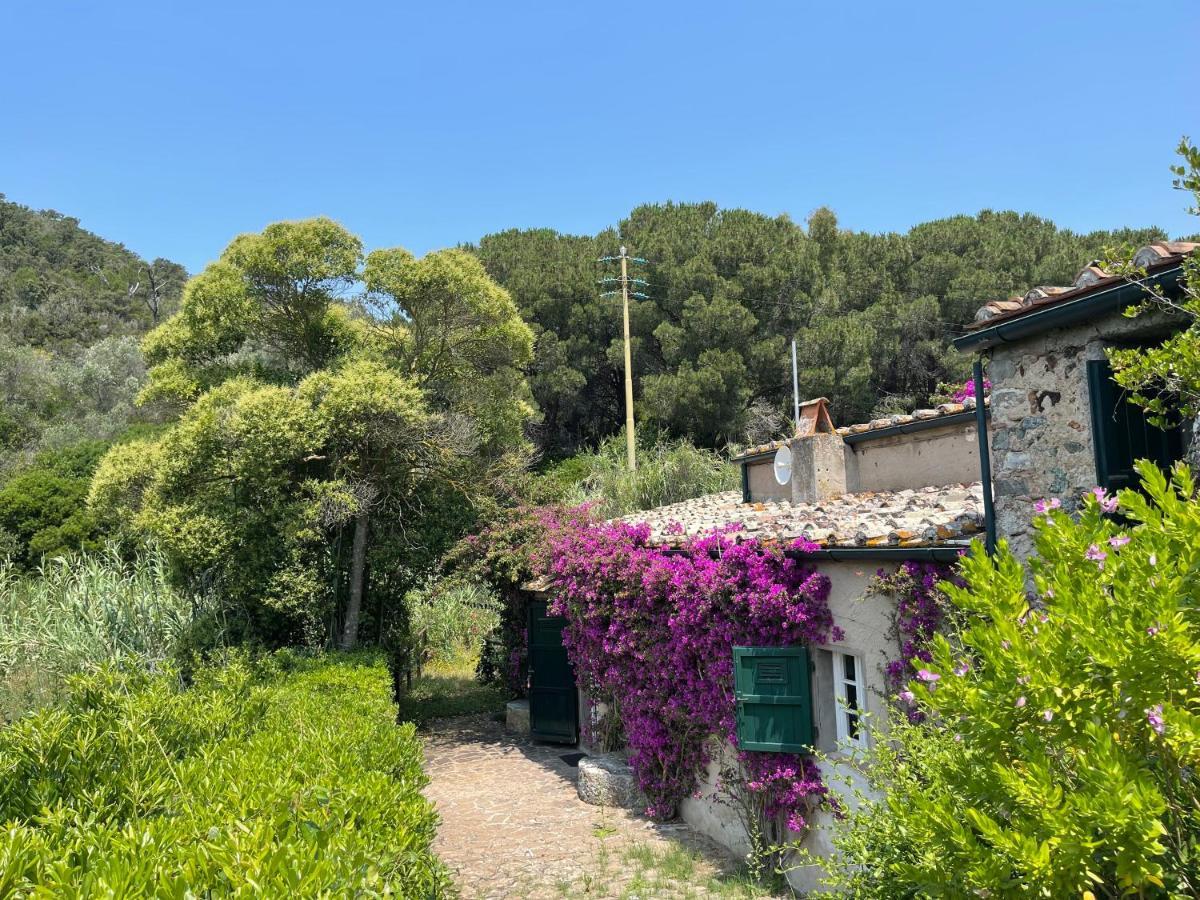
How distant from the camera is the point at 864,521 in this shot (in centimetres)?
713

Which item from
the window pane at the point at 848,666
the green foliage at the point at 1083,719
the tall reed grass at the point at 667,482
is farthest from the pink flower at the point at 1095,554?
the tall reed grass at the point at 667,482

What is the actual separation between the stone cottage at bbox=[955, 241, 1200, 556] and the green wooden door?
311 inches

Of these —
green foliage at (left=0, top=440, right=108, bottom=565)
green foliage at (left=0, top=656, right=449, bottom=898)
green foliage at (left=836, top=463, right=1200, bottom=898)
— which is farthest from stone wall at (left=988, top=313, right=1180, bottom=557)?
green foliage at (left=0, top=440, right=108, bottom=565)

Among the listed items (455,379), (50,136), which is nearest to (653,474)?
(455,379)

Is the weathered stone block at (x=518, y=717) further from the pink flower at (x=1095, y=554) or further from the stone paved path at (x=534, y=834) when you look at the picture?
the pink flower at (x=1095, y=554)

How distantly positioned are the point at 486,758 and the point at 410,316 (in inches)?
278

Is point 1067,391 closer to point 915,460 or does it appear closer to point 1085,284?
→ point 1085,284

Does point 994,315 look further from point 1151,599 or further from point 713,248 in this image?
point 713,248

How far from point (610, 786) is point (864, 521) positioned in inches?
193

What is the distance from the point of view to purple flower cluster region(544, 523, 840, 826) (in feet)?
23.1

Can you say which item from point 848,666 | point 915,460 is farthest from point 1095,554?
point 915,460

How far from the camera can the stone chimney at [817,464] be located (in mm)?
10711

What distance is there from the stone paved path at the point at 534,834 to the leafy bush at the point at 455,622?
6.32 metres

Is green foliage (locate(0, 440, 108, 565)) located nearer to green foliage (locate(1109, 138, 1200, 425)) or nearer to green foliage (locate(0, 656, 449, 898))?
green foliage (locate(0, 656, 449, 898))
